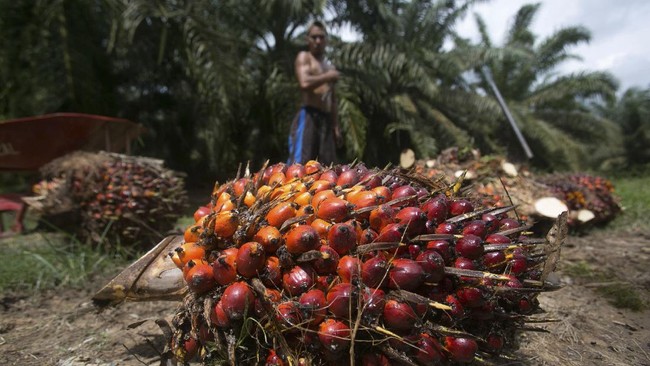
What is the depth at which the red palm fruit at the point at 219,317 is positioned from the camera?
1354mm

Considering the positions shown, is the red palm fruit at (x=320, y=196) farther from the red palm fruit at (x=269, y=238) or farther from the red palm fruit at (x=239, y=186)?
the red palm fruit at (x=239, y=186)

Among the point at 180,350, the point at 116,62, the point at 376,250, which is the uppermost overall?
the point at 116,62

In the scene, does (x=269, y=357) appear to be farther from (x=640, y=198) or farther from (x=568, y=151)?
(x=568, y=151)

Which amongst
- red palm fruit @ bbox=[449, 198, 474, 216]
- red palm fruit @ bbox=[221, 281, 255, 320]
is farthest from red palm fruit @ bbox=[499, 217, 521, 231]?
red palm fruit @ bbox=[221, 281, 255, 320]

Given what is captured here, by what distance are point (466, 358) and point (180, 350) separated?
0.90 meters

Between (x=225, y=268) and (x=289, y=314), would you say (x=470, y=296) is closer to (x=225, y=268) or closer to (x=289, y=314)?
(x=289, y=314)

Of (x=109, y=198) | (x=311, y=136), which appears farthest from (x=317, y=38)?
(x=109, y=198)

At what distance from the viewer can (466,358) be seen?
140 centimetres

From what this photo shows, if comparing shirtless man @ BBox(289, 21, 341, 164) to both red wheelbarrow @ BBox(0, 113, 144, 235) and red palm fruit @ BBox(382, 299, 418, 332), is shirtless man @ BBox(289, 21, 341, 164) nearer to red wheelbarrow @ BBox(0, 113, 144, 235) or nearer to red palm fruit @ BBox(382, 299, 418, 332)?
red wheelbarrow @ BBox(0, 113, 144, 235)

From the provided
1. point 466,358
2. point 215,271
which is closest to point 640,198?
point 466,358

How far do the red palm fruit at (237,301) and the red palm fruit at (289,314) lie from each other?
0.09 m

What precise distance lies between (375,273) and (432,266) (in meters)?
0.17

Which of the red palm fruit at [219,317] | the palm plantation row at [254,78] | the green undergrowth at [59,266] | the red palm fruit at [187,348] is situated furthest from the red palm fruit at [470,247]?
the palm plantation row at [254,78]

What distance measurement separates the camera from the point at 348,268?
1354 millimetres
